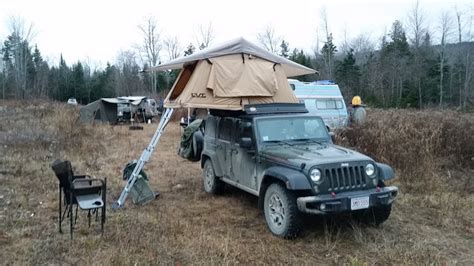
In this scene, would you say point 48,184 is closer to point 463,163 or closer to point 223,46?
point 223,46

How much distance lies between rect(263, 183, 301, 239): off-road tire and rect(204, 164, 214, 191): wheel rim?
2.26m

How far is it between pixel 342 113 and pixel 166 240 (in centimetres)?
995

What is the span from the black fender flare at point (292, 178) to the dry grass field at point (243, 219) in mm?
794

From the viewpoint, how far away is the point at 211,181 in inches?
314

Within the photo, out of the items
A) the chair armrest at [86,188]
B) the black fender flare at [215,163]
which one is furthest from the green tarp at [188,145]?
the chair armrest at [86,188]

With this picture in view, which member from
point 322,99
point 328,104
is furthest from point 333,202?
point 328,104

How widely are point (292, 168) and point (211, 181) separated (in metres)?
2.86

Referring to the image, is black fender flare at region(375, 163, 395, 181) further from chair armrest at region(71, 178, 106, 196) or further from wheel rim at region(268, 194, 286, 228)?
chair armrest at region(71, 178, 106, 196)

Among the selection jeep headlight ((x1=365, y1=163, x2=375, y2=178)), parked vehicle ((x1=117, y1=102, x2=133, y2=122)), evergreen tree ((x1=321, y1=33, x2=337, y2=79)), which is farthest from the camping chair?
evergreen tree ((x1=321, y1=33, x2=337, y2=79))

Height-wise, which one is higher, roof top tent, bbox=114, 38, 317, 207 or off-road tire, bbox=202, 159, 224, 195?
roof top tent, bbox=114, 38, 317, 207

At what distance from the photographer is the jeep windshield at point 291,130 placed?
21.2 ft

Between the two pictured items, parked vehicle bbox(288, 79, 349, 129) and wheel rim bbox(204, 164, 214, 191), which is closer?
wheel rim bbox(204, 164, 214, 191)

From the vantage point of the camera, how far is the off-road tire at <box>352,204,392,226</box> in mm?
5799

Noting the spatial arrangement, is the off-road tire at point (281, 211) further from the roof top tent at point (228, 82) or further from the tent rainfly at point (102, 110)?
the tent rainfly at point (102, 110)
